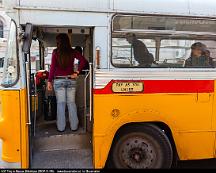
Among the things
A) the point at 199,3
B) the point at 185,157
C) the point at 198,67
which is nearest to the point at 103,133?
the point at 185,157

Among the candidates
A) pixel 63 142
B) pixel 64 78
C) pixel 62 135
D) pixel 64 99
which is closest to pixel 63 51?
Answer: pixel 64 78

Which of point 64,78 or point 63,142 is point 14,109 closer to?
point 63,142

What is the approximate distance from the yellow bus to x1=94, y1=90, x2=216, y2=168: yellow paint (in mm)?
14

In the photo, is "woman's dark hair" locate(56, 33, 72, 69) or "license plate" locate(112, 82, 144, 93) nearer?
"license plate" locate(112, 82, 144, 93)

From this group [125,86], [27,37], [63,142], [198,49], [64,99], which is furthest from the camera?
[64,99]

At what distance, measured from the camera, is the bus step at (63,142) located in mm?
4633

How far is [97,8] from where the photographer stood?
415 cm

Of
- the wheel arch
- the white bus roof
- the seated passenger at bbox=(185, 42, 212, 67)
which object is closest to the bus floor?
the wheel arch

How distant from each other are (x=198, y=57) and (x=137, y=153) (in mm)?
1659

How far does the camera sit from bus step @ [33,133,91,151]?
15.2 ft

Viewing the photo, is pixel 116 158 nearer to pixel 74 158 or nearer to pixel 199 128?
pixel 74 158

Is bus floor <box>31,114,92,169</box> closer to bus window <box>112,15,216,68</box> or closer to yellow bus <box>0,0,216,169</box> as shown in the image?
yellow bus <box>0,0,216,169</box>

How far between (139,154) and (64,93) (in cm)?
148

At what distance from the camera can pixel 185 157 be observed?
4637mm
